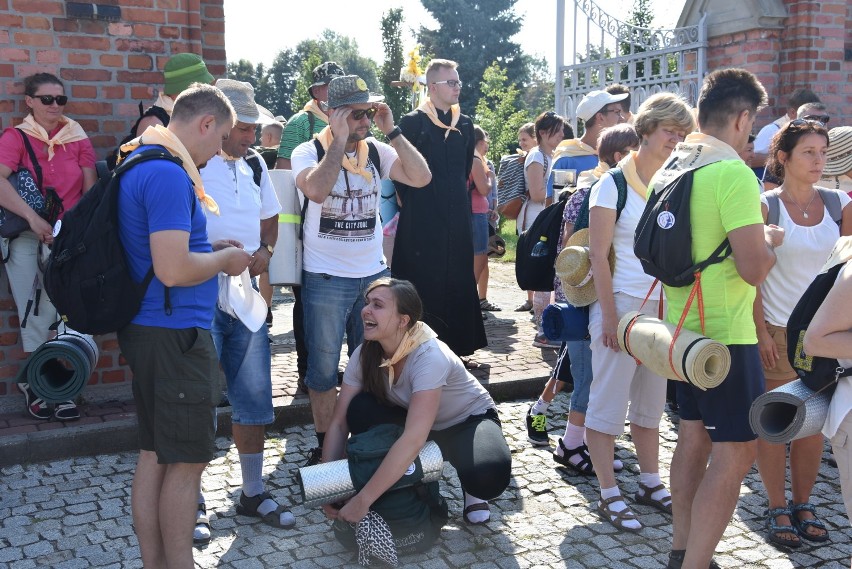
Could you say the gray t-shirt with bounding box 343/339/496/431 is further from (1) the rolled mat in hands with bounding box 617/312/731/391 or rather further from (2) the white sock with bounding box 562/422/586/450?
(1) the rolled mat in hands with bounding box 617/312/731/391

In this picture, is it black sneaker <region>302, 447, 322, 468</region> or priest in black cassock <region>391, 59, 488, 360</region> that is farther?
priest in black cassock <region>391, 59, 488, 360</region>

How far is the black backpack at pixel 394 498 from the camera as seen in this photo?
397cm

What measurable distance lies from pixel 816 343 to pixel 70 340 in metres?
3.93

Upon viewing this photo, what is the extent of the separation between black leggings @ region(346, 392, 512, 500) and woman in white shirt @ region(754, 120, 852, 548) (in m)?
1.25

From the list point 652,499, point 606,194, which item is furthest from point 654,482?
point 606,194

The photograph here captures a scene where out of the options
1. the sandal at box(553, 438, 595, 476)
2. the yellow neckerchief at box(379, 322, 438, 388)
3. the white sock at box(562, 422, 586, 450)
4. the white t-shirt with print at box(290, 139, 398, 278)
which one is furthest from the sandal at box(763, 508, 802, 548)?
the white t-shirt with print at box(290, 139, 398, 278)

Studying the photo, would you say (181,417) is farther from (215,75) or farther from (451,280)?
(215,75)

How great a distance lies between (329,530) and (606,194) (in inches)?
81.6

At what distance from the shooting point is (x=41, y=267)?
561 centimetres

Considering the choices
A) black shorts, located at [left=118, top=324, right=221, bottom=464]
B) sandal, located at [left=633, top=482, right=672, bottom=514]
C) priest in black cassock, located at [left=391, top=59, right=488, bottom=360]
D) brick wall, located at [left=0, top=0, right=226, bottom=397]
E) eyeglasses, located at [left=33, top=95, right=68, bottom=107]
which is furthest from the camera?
priest in black cassock, located at [left=391, top=59, right=488, bottom=360]

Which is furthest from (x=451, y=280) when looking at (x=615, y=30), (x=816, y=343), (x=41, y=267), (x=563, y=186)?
(x=615, y=30)

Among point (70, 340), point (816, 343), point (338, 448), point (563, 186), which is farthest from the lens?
point (563, 186)

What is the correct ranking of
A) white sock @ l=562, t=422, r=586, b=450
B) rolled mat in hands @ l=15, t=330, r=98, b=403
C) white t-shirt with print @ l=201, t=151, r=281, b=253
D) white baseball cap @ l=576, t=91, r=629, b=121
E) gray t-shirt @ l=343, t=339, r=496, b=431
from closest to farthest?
gray t-shirt @ l=343, t=339, r=496, b=431
white t-shirt with print @ l=201, t=151, r=281, b=253
rolled mat in hands @ l=15, t=330, r=98, b=403
white sock @ l=562, t=422, r=586, b=450
white baseball cap @ l=576, t=91, r=629, b=121

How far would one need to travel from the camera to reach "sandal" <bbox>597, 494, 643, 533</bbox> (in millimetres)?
4320
